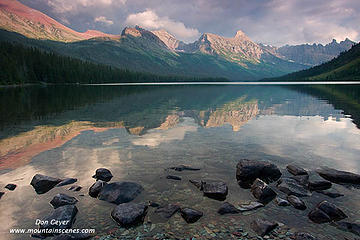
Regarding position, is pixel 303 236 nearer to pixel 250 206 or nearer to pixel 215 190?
pixel 250 206

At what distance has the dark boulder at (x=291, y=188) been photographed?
41.8 ft

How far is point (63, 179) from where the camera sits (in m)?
14.7

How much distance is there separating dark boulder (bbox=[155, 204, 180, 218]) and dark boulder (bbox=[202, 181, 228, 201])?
2321 mm

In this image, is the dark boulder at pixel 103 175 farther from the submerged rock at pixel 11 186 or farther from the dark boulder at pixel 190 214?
the dark boulder at pixel 190 214

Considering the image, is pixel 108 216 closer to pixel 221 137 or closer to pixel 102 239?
pixel 102 239

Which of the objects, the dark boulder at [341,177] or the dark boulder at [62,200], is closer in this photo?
the dark boulder at [62,200]

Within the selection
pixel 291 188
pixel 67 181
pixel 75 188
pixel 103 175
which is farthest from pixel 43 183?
pixel 291 188

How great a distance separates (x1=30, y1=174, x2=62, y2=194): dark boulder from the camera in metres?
13.4

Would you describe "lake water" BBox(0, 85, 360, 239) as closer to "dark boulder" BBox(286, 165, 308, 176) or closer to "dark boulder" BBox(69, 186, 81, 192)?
"dark boulder" BBox(69, 186, 81, 192)

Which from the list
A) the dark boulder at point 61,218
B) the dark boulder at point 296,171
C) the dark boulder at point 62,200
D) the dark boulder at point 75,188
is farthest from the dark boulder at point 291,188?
the dark boulder at point 75,188

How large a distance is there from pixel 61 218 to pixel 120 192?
3.31 metres

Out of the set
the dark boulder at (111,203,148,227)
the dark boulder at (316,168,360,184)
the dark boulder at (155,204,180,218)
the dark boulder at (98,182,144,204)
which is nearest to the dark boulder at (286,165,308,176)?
the dark boulder at (316,168,360,184)

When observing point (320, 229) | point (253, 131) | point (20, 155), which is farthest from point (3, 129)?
point (320, 229)

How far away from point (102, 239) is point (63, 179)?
7.34m
